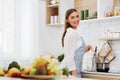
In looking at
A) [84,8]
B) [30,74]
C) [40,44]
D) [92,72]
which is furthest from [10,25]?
[30,74]

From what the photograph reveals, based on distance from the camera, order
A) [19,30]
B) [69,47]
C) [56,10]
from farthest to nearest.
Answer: [56,10]
[19,30]
[69,47]

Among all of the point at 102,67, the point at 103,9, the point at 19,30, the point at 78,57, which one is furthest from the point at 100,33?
the point at 19,30

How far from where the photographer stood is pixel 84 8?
423 cm

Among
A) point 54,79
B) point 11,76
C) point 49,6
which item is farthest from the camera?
point 49,6

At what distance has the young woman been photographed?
2988 millimetres

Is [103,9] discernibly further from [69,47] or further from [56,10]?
[56,10]

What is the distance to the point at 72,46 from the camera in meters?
2.99

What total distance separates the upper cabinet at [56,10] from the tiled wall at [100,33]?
382 mm

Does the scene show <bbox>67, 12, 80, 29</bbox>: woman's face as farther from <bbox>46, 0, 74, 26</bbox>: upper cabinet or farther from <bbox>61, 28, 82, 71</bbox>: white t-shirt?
<bbox>46, 0, 74, 26</bbox>: upper cabinet

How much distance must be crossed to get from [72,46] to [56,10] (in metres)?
1.79

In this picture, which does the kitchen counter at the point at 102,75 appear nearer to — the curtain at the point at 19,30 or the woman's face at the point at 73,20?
the woman's face at the point at 73,20

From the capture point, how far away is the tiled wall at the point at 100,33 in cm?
369

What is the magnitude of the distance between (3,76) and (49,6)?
9.60ft

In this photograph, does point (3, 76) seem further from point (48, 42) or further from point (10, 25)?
point (48, 42)
